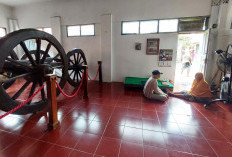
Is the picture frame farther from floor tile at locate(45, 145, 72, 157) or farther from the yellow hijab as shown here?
floor tile at locate(45, 145, 72, 157)

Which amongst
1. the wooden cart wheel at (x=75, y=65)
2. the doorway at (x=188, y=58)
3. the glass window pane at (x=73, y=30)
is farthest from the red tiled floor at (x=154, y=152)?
the glass window pane at (x=73, y=30)

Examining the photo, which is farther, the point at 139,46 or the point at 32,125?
the point at 139,46

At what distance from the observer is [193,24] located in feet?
15.3

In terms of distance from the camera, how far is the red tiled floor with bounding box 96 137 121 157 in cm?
167

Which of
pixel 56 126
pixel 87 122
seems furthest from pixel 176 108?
pixel 56 126

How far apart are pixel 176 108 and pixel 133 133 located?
168 cm

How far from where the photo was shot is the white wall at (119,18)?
472cm

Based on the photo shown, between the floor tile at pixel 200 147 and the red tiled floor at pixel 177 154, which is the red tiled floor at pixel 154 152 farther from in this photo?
the floor tile at pixel 200 147

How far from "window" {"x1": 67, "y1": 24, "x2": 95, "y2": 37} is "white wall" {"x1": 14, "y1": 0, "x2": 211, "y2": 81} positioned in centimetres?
21

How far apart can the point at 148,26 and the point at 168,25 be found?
2.76 feet

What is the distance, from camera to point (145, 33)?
16.8 ft

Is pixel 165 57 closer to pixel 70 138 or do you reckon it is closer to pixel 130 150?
pixel 130 150

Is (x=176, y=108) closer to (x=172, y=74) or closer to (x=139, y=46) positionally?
(x=172, y=74)

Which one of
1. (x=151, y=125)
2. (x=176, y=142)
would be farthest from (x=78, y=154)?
(x=176, y=142)
